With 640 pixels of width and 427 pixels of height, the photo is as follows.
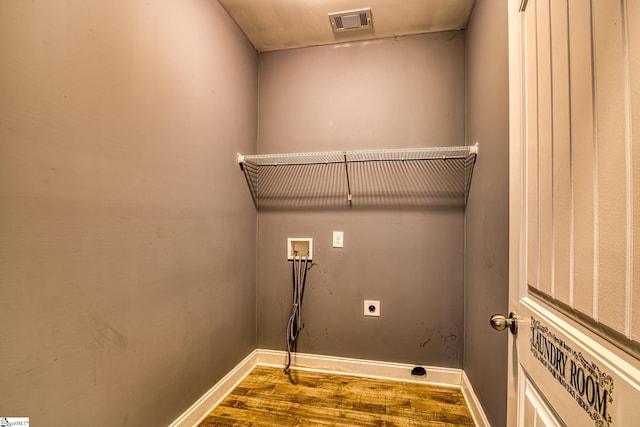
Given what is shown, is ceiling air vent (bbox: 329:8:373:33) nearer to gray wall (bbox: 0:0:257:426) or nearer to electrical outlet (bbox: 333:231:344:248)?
gray wall (bbox: 0:0:257:426)

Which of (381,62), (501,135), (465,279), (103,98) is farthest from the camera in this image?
(381,62)

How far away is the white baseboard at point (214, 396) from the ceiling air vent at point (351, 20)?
8.04 ft

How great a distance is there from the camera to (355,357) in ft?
7.02

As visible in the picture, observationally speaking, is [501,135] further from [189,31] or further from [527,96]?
[189,31]

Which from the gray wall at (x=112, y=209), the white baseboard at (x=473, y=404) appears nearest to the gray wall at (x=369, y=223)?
the white baseboard at (x=473, y=404)

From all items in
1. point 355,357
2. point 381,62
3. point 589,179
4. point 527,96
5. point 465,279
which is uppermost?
point 381,62

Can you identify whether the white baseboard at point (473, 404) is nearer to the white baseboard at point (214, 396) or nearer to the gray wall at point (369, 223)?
the gray wall at point (369, 223)

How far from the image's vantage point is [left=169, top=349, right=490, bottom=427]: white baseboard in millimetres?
1686

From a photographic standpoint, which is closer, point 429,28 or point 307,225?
point 429,28

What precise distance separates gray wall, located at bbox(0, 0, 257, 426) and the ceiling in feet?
0.77

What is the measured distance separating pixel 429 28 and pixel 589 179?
1954 mm

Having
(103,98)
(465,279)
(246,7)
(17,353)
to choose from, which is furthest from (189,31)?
(465,279)

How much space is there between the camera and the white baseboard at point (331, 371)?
1686 mm

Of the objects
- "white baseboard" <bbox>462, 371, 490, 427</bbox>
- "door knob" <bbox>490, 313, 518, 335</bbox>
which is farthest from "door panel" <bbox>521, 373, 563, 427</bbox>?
"white baseboard" <bbox>462, 371, 490, 427</bbox>
